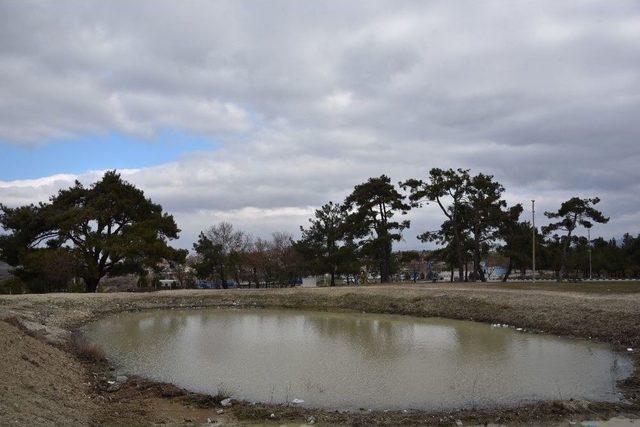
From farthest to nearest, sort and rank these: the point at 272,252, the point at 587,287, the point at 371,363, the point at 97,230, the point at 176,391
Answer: the point at 272,252 < the point at 97,230 < the point at 587,287 < the point at 371,363 < the point at 176,391

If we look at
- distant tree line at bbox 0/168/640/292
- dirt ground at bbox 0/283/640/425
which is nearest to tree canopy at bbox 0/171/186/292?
distant tree line at bbox 0/168/640/292

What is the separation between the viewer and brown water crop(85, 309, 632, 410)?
10086 mm

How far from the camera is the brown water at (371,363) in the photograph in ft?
33.1

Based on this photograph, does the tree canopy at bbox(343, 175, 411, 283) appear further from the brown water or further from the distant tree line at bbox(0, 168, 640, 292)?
the brown water

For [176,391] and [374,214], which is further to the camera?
[374,214]

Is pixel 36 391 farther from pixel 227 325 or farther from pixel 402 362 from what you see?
pixel 227 325

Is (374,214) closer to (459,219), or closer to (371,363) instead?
(459,219)

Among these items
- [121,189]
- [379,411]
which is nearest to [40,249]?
[121,189]

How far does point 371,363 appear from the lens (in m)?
13.3

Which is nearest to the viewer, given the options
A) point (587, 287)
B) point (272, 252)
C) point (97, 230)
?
point (587, 287)

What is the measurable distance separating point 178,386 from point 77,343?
6.46 meters

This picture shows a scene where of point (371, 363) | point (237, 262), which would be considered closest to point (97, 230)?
point (237, 262)

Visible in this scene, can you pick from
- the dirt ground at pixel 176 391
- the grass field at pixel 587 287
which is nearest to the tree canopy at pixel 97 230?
the dirt ground at pixel 176 391

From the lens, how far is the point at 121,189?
40.7 metres
